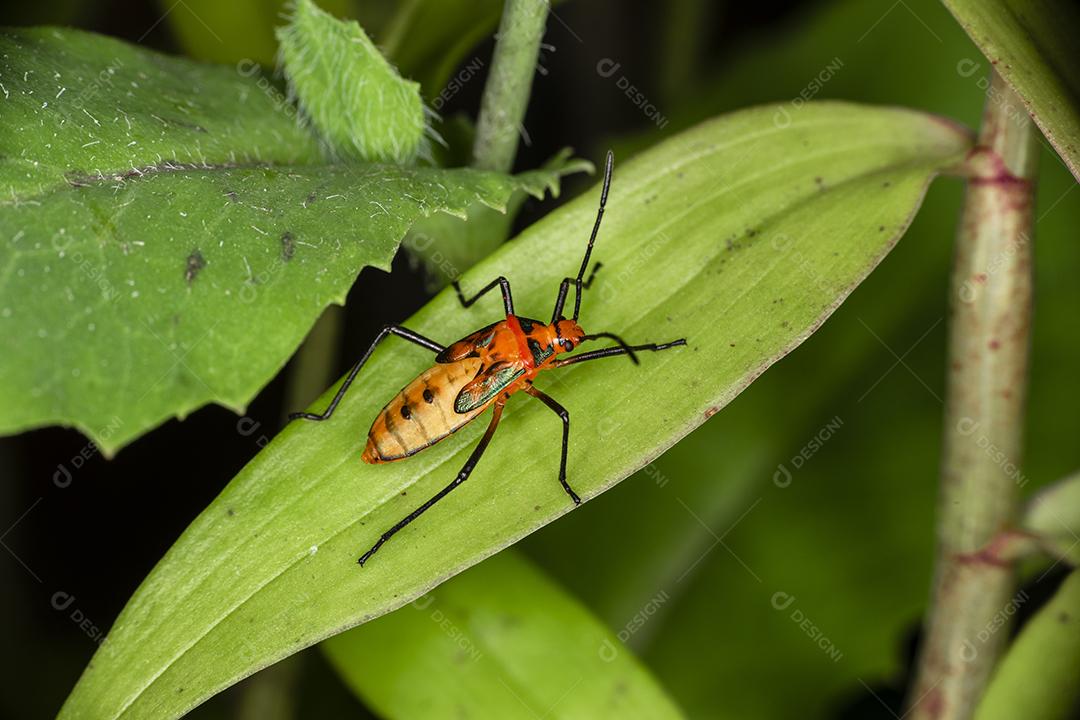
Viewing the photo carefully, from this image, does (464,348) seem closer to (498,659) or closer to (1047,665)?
(498,659)

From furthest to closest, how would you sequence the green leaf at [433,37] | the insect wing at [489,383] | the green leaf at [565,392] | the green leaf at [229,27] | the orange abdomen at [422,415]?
1. the green leaf at [229,27]
2. the green leaf at [433,37]
3. the insect wing at [489,383]
4. the orange abdomen at [422,415]
5. the green leaf at [565,392]

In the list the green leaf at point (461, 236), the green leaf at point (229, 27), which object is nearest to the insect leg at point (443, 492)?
the green leaf at point (461, 236)

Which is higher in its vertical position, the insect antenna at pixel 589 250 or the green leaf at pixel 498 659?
the insect antenna at pixel 589 250

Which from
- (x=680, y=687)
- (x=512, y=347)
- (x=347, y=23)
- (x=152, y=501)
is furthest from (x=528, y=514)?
(x=152, y=501)

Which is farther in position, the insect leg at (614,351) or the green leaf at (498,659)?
the green leaf at (498,659)

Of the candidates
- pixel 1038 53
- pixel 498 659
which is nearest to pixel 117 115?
pixel 498 659

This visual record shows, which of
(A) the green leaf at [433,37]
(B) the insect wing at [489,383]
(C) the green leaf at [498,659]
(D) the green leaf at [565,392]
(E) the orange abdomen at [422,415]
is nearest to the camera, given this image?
(D) the green leaf at [565,392]

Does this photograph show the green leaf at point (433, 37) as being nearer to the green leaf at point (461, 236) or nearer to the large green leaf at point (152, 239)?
the green leaf at point (461, 236)

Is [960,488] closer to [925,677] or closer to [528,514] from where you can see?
[925,677]
